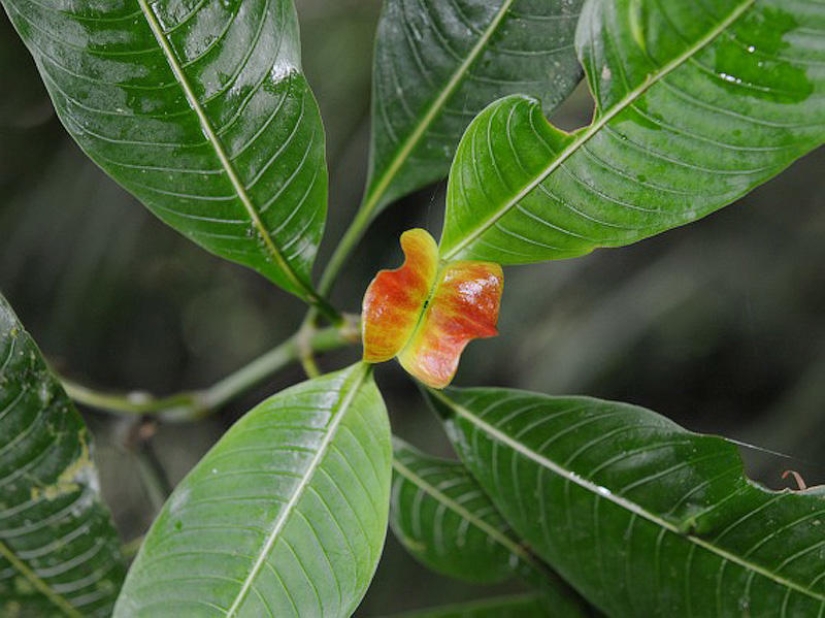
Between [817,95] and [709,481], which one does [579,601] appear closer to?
[709,481]

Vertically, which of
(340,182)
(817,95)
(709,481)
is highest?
(817,95)

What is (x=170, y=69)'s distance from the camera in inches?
22.8

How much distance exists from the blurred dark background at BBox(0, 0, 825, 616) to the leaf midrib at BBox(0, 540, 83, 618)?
750 millimetres

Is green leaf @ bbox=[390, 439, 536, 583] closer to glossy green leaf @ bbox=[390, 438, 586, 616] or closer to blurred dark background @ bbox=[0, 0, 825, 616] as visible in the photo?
glossy green leaf @ bbox=[390, 438, 586, 616]

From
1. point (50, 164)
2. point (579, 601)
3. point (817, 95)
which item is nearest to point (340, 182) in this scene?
point (50, 164)

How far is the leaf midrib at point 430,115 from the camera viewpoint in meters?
0.68

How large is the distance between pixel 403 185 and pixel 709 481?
0.36 m

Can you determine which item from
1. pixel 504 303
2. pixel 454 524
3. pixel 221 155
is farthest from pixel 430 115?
pixel 504 303

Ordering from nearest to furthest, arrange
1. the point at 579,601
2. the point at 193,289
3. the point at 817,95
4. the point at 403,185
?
1. the point at 817,95
2. the point at 403,185
3. the point at 579,601
4. the point at 193,289

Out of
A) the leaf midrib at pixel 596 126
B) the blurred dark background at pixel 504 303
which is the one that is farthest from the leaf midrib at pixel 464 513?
the blurred dark background at pixel 504 303

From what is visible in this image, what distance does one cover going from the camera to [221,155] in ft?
2.04

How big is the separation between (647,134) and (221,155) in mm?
295

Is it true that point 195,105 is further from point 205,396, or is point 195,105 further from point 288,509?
point 205,396

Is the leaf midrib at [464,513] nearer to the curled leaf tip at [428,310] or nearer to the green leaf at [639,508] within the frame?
the green leaf at [639,508]
